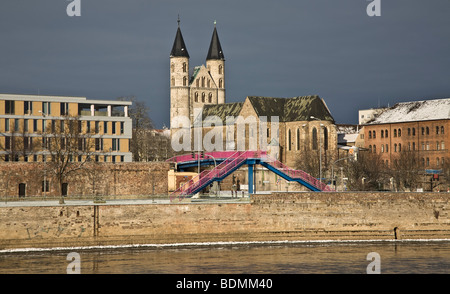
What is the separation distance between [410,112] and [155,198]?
201ft

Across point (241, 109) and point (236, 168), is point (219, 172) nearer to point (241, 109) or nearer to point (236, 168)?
point (236, 168)

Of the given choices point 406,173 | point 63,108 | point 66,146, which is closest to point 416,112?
point 406,173

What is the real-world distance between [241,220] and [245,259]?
887cm

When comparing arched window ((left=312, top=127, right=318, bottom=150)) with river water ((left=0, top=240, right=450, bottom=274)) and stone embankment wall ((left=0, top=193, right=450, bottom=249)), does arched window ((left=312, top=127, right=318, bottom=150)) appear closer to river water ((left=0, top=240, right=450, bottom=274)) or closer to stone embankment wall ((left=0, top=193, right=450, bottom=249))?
stone embankment wall ((left=0, top=193, right=450, bottom=249))

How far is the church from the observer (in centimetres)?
11796

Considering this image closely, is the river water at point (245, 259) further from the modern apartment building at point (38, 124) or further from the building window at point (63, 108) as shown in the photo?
the building window at point (63, 108)

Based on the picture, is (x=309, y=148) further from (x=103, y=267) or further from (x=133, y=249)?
(x=103, y=267)

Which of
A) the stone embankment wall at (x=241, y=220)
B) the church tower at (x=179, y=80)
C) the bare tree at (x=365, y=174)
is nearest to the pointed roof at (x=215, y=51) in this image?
the church tower at (x=179, y=80)

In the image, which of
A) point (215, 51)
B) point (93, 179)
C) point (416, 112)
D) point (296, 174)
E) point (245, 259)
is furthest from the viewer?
point (215, 51)

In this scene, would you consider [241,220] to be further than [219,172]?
No

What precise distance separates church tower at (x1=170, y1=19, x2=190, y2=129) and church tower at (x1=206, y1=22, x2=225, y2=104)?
29.7ft

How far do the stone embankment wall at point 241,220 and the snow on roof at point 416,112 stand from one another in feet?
166

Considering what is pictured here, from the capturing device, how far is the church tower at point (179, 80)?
534 feet

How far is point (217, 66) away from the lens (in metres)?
172
